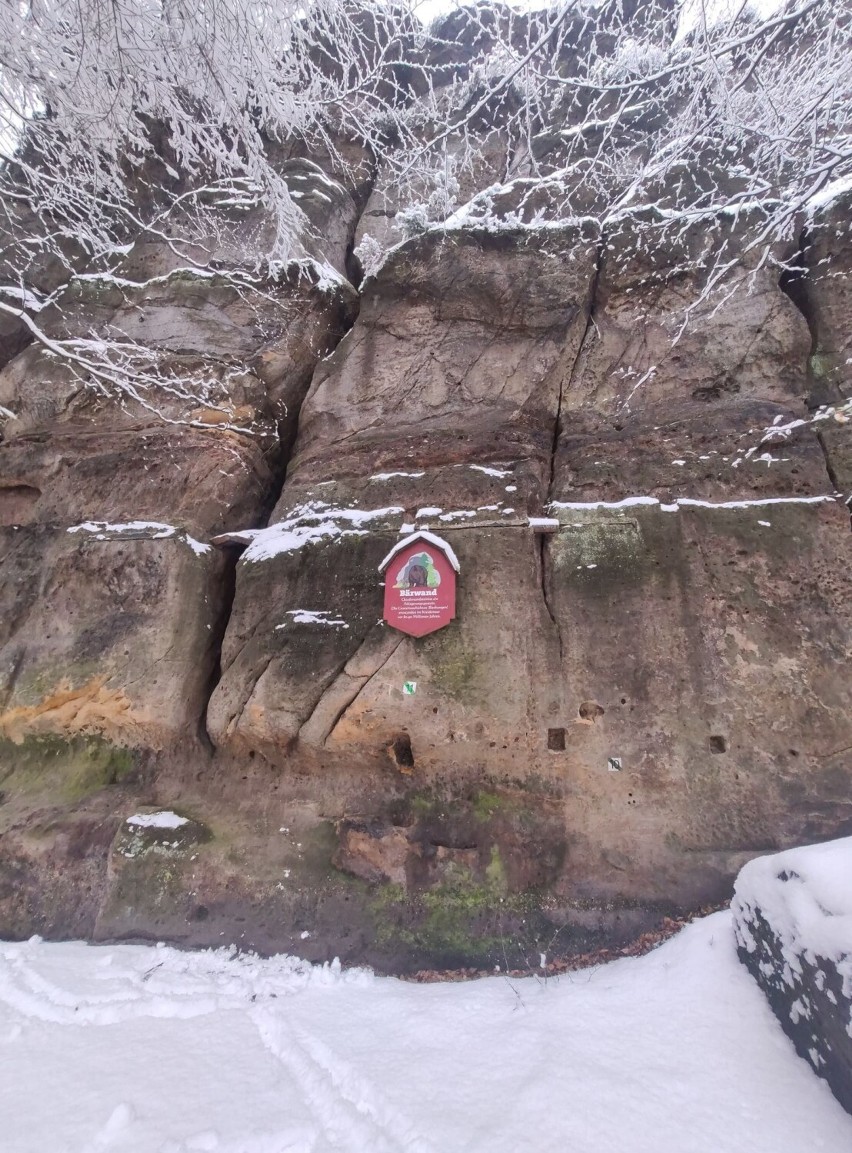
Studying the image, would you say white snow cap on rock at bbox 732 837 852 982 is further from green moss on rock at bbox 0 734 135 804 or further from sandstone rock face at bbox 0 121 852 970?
green moss on rock at bbox 0 734 135 804

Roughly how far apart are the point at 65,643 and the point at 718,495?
23.1 feet

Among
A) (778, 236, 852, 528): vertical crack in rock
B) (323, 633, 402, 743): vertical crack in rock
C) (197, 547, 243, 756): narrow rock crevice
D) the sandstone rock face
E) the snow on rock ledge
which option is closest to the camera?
the snow on rock ledge

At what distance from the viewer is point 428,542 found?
518 cm

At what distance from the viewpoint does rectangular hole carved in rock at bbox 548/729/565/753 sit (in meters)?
4.57

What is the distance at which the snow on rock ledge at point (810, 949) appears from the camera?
6.32 ft

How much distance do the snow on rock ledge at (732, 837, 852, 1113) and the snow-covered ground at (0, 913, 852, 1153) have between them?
130 millimetres

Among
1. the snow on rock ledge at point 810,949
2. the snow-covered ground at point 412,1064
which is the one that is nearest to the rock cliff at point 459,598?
the snow-covered ground at point 412,1064

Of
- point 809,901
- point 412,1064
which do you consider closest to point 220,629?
point 412,1064

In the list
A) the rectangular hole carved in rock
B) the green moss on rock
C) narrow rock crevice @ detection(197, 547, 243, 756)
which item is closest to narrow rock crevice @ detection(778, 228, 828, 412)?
the rectangular hole carved in rock

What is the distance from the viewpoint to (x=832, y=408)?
207 inches

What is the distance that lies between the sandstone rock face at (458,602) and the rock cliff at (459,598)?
0.10 ft

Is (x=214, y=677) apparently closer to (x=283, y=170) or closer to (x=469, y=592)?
(x=469, y=592)

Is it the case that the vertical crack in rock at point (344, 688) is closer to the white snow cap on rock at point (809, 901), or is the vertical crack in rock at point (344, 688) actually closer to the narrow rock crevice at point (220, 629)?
the narrow rock crevice at point (220, 629)

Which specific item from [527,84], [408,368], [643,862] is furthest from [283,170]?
[643,862]
